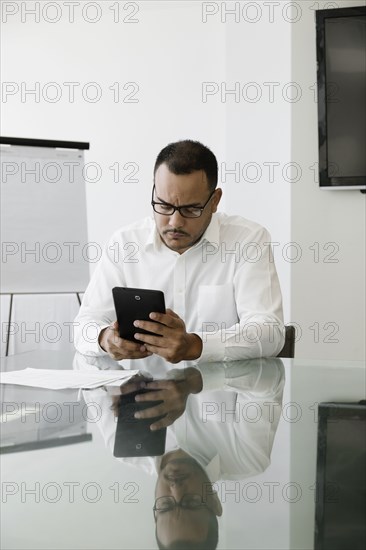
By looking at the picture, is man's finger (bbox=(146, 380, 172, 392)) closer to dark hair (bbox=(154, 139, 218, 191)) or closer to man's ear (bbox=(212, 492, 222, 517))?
man's ear (bbox=(212, 492, 222, 517))

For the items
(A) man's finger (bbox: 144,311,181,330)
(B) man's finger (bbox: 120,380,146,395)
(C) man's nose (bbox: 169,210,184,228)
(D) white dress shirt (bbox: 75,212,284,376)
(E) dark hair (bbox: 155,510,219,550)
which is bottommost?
(E) dark hair (bbox: 155,510,219,550)

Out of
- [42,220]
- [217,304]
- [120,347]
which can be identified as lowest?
[120,347]

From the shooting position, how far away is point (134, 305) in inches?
80.3

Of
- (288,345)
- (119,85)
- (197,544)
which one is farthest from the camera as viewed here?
(119,85)

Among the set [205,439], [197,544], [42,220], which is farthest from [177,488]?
[42,220]

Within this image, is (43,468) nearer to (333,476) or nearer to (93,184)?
(333,476)

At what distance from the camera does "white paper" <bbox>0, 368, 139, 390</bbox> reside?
5.87 ft

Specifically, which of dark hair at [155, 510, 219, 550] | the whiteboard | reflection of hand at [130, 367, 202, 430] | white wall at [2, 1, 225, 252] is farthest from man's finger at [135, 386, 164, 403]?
white wall at [2, 1, 225, 252]

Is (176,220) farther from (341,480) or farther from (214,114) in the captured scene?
(214,114)

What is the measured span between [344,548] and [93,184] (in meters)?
4.84

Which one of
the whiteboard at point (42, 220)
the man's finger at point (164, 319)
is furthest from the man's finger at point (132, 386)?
the whiteboard at point (42, 220)

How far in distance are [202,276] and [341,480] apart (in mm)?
1804

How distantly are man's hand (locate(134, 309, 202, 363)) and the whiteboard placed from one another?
2591mm

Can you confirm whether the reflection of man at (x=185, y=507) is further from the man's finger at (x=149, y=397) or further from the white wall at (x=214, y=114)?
the white wall at (x=214, y=114)
